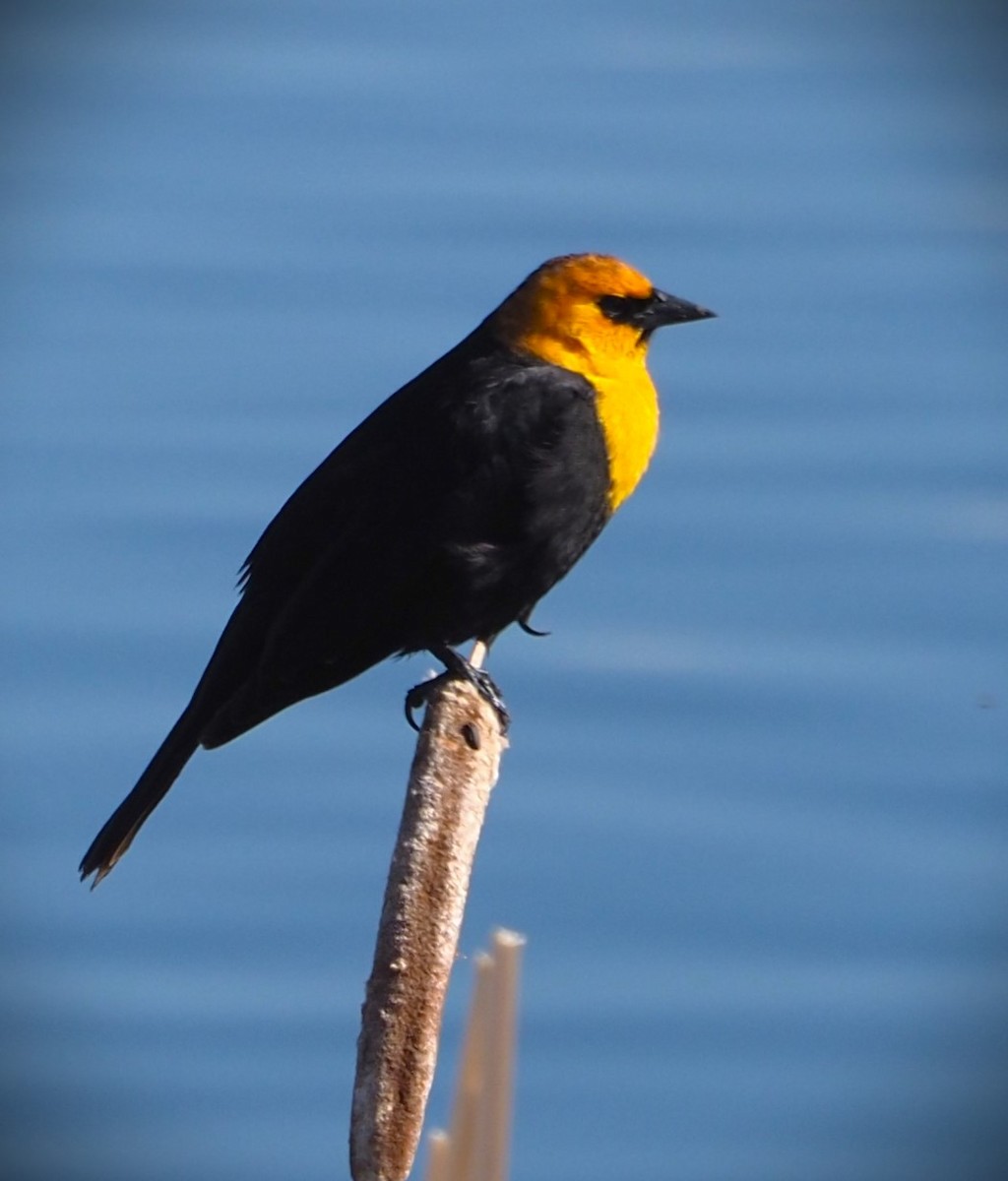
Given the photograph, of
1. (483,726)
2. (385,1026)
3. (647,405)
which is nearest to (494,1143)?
(385,1026)

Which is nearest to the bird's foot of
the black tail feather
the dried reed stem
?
the black tail feather

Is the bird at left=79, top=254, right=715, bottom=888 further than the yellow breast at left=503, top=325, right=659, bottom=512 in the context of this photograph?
No

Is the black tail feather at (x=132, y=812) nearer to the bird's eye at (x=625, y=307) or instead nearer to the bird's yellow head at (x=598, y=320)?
the bird's yellow head at (x=598, y=320)

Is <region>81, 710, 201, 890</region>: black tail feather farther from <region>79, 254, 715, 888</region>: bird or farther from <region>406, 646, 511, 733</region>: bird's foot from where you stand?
<region>406, 646, 511, 733</region>: bird's foot

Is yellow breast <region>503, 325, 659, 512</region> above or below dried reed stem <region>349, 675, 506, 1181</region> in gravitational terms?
above

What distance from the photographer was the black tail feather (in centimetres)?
390

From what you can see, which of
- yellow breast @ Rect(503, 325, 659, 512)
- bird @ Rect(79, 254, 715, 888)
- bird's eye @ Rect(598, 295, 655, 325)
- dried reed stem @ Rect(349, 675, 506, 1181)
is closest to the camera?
dried reed stem @ Rect(349, 675, 506, 1181)

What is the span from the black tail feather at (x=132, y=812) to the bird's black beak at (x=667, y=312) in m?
1.34

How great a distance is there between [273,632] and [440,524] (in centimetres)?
40

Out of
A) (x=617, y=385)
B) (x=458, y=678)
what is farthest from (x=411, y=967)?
(x=617, y=385)

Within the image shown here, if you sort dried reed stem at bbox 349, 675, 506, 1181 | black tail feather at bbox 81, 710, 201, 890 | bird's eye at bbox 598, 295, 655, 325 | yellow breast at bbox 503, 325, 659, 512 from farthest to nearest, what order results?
bird's eye at bbox 598, 295, 655, 325 < yellow breast at bbox 503, 325, 659, 512 < black tail feather at bbox 81, 710, 201, 890 < dried reed stem at bbox 349, 675, 506, 1181

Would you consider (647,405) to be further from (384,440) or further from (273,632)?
(273,632)

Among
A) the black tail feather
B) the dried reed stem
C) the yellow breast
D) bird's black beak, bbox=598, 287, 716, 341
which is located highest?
bird's black beak, bbox=598, 287, 716, 341

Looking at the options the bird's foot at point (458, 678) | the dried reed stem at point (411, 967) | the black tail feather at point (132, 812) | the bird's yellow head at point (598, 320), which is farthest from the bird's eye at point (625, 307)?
the dried reed stem at point (411, 967)
